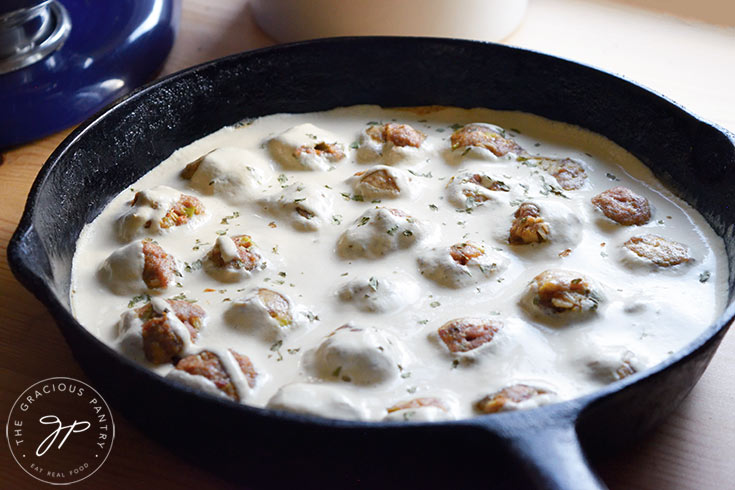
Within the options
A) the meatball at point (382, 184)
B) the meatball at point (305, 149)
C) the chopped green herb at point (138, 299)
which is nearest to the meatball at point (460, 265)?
the meatball at point (382, 184)

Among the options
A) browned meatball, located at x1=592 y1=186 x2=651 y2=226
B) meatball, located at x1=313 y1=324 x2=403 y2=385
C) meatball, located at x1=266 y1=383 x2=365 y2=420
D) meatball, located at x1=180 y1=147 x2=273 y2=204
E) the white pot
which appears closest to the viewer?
meatball, located at x1=266 y1=383 x2=365 y2=420

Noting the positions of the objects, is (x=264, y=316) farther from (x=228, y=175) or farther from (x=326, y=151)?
(x=326, y=151)

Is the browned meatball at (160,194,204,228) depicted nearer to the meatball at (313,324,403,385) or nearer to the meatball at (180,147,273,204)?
the meatball at (180,147,273,204)

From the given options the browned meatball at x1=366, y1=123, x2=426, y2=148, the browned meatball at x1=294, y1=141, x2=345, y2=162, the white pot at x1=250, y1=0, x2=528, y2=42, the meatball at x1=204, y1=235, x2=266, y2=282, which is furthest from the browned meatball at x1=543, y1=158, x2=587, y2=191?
the meatball at x1=204, y1=235, x2=266, y2=282

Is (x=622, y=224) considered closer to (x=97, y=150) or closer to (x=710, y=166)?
(x=710, y=166)

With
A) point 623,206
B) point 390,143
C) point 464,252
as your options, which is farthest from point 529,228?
point 390,143

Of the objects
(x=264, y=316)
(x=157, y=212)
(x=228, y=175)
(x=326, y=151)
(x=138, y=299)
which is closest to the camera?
(x=264, y=316)
